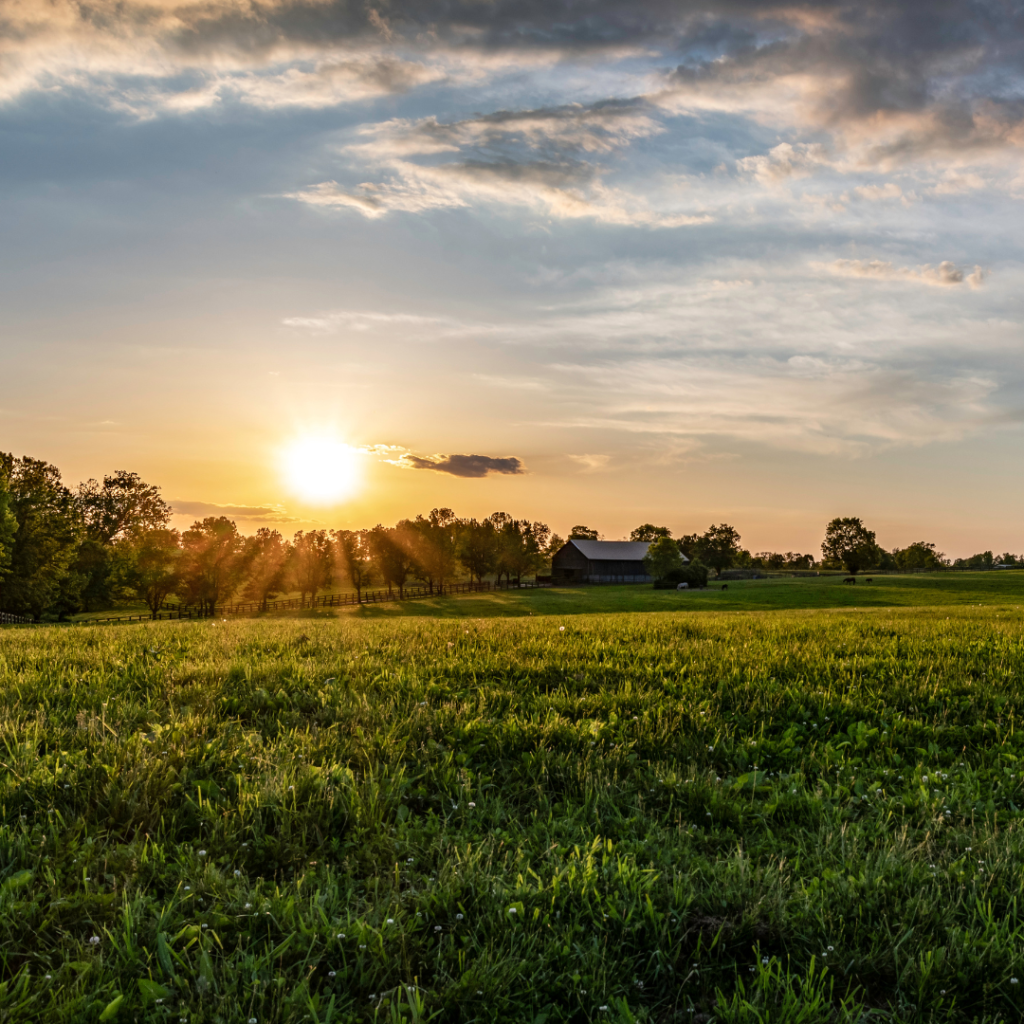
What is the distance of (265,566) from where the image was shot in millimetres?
86625

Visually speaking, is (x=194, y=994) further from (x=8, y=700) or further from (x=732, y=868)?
(x=8, y=700)

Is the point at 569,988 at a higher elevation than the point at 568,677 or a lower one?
lower

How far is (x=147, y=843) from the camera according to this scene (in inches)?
151

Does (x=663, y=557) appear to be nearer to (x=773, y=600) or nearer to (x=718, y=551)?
(x=773, y=600)

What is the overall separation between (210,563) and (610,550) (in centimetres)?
7614

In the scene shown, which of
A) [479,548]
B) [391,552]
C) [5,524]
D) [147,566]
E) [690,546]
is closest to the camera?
[5,524]

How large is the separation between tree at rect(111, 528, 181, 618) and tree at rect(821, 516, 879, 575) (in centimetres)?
10625

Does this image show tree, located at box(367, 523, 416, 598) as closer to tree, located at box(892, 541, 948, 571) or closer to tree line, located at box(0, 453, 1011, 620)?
tree line, located at box(0, 453, 1011, 620)

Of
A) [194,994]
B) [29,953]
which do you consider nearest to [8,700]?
[29,953]

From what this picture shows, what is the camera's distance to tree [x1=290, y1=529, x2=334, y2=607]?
314ft

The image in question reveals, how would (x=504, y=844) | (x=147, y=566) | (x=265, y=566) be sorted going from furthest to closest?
(x=265, y=566) → (x=147, y=566) → (x=504, y=844)

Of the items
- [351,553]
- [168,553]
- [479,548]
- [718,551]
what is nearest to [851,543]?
[718,551]

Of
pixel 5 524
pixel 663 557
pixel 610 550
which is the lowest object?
pixel 663 557

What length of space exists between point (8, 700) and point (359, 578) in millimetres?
99269
